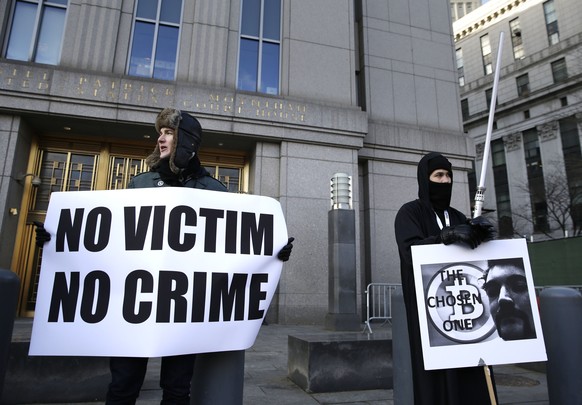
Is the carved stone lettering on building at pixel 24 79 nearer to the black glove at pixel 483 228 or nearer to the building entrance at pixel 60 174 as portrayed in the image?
the building entrance at pixel 60 174

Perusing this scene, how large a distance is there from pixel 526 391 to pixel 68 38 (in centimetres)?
1325

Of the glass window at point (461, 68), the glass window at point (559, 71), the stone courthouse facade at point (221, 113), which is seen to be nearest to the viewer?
the stone courthouse facade at point (221, 113)

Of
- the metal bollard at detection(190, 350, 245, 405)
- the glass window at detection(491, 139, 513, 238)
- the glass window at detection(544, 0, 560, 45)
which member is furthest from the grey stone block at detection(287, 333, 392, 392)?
the glass window at detection(544, 0, 560, 45)

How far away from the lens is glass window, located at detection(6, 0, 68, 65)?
10.8m

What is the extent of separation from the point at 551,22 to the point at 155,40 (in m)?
47.4

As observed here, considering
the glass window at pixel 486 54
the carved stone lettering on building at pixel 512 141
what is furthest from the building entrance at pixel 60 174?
the glass window at pixel 486 54

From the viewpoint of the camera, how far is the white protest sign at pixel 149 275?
209 cm

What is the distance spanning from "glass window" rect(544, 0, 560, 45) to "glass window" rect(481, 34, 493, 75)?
6984 millimetres

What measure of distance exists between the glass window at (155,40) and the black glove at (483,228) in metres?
11.3

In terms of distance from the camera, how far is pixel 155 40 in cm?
1170

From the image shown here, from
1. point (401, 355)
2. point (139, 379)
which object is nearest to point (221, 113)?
point (401, 355)

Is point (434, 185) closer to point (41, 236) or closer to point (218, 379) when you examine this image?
point (218, 379)

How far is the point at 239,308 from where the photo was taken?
90.5 inches

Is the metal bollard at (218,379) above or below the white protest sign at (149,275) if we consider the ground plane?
below
